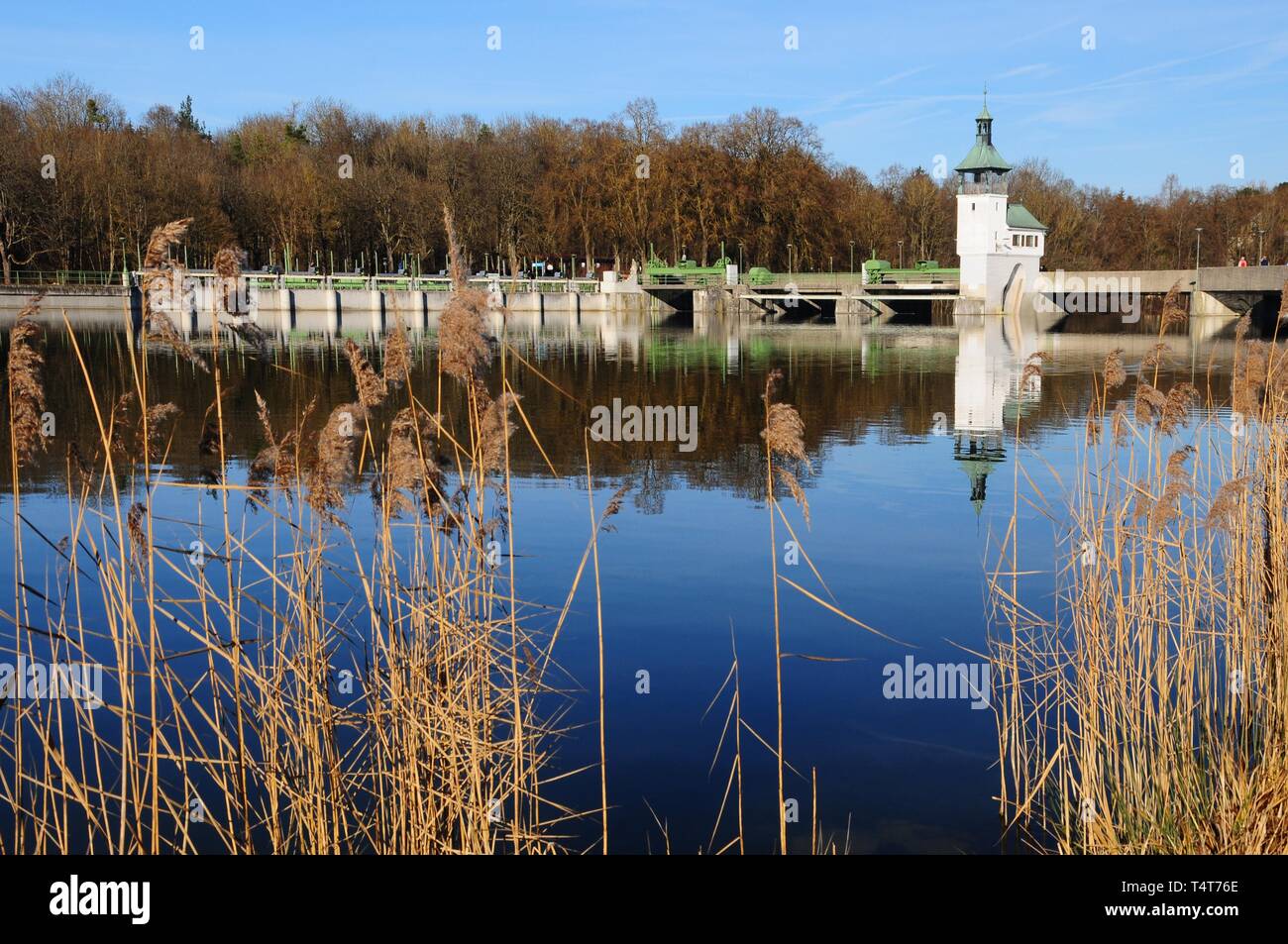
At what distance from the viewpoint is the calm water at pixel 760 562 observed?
631cm

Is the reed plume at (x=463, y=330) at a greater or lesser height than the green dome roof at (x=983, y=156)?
lesser

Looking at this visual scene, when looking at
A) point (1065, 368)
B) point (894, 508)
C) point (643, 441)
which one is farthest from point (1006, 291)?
point (894, 508)

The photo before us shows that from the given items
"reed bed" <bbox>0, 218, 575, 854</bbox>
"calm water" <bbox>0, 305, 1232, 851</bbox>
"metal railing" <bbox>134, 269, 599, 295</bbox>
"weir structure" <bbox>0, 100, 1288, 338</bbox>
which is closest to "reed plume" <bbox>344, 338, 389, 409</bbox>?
"reed bed" <bbox>0, 218, 575, 854</bbox>

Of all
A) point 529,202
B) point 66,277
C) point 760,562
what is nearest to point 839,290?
point 529,202

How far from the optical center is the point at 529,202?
248 feet

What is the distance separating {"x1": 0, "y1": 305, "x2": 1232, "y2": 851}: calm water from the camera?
6.31m

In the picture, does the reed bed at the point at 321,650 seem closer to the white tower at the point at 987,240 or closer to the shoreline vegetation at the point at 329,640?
the shoreline vegetation at the point at 329,640

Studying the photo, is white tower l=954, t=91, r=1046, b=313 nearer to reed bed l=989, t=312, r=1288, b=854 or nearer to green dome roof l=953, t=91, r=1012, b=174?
green dome roof l=953, t=91, r=1012, b=174

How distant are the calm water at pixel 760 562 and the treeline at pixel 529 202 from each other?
130 ft

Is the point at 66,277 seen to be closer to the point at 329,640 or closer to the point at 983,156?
the point at 983,156

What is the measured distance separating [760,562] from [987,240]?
2098 inches

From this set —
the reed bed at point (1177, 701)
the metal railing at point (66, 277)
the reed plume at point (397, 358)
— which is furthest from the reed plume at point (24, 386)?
the metal railing at point (66, 277)
